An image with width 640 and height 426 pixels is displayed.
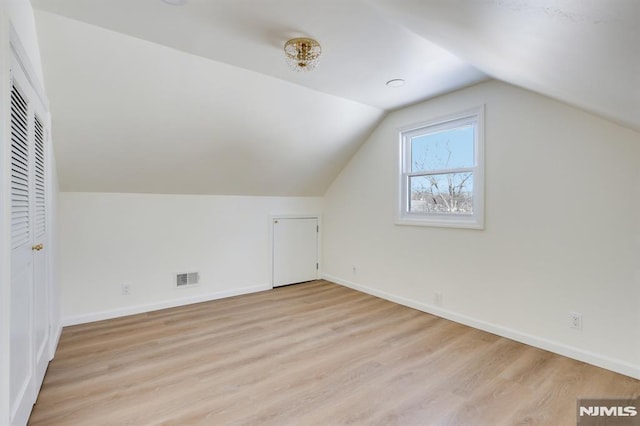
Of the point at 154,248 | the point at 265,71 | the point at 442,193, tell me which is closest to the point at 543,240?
the point at 442,193

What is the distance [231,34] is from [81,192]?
2.28m

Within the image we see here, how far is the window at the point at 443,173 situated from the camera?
3104mm

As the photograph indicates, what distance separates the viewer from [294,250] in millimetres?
4664

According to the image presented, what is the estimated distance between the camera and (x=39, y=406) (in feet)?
6.01

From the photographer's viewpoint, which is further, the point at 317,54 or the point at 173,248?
the point at 173,248

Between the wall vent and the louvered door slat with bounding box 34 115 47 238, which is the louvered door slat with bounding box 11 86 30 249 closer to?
the louvered door slat with bounding box 34 115 47 238

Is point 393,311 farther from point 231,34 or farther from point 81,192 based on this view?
point 81,192

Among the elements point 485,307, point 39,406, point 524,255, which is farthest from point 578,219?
point 39,406

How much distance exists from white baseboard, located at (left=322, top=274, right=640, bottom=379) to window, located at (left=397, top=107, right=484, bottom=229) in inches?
36.4

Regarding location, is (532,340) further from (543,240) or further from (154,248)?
(154,248)

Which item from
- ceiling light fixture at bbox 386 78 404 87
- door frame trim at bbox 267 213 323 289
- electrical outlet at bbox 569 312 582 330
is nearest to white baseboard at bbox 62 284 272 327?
door frame trim at bbox 267 213 323 289

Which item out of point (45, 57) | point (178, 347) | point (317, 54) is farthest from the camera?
point (178, 347)

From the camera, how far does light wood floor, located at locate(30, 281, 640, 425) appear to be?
1801 mm

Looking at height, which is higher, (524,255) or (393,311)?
(524,255)
